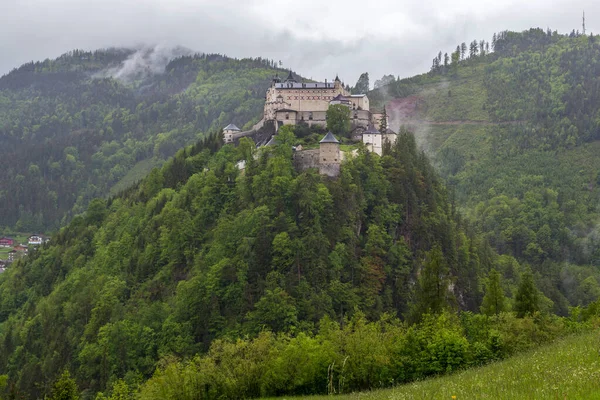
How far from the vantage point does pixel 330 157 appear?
4279 inches

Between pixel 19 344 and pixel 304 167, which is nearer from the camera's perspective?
pixel 304 167

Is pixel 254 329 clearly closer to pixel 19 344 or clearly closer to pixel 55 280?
pixel 19 344

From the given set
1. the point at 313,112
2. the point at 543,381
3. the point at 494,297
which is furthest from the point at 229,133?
the point at 543,381

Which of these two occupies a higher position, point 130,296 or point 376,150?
point 376,150

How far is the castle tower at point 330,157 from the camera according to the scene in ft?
356

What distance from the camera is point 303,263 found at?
95.8m

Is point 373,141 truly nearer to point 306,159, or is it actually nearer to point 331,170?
point 331,170

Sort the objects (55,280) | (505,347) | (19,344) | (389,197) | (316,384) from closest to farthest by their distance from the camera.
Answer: (505,347), (316,384), (389,197), (19,344), (55,280)

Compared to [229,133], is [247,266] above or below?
below

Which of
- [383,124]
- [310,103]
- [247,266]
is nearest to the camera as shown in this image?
[247,266]

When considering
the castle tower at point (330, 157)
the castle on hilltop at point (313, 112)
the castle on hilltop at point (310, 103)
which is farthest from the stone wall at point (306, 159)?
the castle on hilltop at point (310, 103)

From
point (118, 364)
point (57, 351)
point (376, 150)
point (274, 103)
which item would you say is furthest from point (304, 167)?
point (57, 351)

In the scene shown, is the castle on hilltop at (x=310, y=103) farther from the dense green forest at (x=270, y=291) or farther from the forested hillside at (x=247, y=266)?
the forested hillside at (x=247, y=266)

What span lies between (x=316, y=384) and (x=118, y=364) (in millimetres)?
47709
